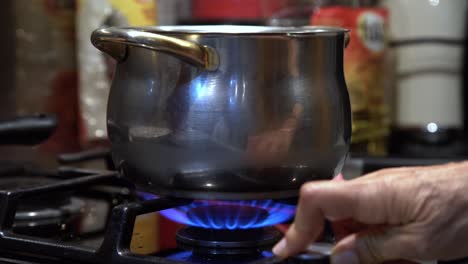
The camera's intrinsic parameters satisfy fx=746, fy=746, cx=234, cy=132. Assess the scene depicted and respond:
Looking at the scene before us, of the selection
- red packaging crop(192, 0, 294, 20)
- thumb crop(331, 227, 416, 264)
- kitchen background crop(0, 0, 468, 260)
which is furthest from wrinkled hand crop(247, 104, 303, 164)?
red packaging crop(192, 0, 294, 20)

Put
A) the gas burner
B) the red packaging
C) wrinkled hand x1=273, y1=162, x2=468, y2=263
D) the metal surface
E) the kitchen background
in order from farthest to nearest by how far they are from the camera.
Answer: the red packaging → the kitchen background → the metal surface → the gas burner → wrinkled hand x1=273, y1=162, x2=468, y2=263

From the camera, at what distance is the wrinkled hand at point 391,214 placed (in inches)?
17.8

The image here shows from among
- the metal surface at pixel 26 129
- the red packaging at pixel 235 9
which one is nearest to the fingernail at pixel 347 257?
the metal surface at pixel 26 129

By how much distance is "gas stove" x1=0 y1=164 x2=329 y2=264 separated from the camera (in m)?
0.54

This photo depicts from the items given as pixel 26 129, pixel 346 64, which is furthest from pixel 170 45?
pixel 346 64

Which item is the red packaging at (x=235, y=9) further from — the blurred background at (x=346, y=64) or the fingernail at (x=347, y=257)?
the fingernail at (x=347, y=257)

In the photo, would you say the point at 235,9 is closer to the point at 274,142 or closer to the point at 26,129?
the point at 26,129

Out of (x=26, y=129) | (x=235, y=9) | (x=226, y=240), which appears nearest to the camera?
(x=226, y=240)

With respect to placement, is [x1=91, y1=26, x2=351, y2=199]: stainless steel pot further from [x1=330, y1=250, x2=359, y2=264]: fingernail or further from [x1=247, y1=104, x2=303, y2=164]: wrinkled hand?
[x1=330, y1=250, x2=359, y2=264]: fingernail

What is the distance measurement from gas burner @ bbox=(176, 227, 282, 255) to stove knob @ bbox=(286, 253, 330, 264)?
5 cm

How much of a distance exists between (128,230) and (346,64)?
0.57 m

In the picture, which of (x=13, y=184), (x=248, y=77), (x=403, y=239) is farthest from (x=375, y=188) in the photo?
(x=13, y=184)

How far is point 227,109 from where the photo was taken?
0.54m

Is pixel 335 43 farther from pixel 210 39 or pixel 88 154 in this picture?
pixel 88 154
